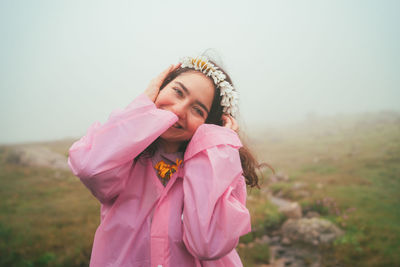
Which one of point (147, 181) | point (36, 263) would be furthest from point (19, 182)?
point (147, 181)

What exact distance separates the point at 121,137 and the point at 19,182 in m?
12.6

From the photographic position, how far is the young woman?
150 centimetres

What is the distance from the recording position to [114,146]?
60.4 inches

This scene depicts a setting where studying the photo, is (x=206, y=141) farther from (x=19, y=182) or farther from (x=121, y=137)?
(x=19, y=182)

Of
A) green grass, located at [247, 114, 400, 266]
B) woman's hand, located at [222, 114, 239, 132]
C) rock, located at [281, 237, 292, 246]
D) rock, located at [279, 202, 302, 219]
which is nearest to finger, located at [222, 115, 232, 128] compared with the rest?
woman's hand, located at [222, 114, 239, 132]

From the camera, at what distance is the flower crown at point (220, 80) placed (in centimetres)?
231

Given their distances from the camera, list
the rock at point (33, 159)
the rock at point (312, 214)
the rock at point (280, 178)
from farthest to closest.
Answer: the rock at point (33, 159), the rock at point (280, 178), the rock at point (312, 214)

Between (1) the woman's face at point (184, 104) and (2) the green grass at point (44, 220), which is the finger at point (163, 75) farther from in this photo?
(2) the green grass at point (44, 220)

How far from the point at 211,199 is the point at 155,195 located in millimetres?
519

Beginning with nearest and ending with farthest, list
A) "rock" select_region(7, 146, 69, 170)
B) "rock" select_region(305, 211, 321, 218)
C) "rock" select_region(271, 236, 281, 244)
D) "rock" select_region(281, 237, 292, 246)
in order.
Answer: "rock" select_region(281, 237, 292, 246)
"rock" select_region(271, 236, 281, 244)
"rock" select_region(305, 211, 321, 218)
"rock" select_region(7, 146, 69, 170)

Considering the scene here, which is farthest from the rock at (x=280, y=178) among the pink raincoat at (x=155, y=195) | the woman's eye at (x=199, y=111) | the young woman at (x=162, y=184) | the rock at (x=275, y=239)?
the woman's eye at (x=199, y=111)

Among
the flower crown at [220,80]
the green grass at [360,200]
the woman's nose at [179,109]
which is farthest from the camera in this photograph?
the green grass at [360,200]

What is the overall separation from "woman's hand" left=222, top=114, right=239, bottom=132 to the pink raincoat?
33cm

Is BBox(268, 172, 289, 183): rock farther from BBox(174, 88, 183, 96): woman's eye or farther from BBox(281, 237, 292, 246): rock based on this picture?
BBox(174, 88, 183, 96): woman's eye
